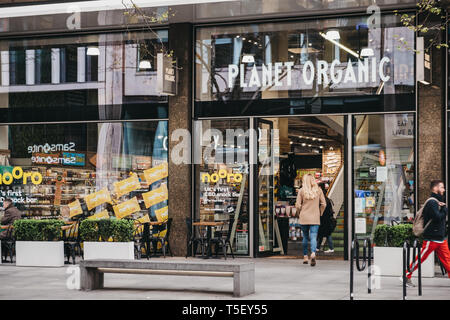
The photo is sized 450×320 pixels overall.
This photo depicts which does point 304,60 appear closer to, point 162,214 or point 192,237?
point 192,237

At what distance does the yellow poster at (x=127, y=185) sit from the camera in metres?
18.2

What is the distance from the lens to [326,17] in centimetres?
1706

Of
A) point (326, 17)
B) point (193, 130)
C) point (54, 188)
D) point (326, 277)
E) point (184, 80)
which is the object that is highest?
point (326, 17)

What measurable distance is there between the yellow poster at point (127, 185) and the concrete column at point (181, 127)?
3.13ft

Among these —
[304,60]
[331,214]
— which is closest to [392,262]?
[331,214]

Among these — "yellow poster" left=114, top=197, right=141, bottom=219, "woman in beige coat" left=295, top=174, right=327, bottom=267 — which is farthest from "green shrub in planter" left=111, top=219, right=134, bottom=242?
"woman in beige coat" left=295, top=174, right=327, bottom=267

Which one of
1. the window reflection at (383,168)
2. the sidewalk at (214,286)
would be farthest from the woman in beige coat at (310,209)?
the window reflection at (383,168)

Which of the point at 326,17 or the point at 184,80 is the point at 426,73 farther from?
the point at 184,80

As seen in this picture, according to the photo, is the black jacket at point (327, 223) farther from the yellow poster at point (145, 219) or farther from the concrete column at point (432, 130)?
the yellow poster at point (145, 219)

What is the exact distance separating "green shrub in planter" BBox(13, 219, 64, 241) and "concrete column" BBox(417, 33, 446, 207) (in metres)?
7.65

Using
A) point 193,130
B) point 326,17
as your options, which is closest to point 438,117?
point 326,17

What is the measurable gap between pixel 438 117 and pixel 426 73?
985mm

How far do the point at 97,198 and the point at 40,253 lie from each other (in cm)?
311
